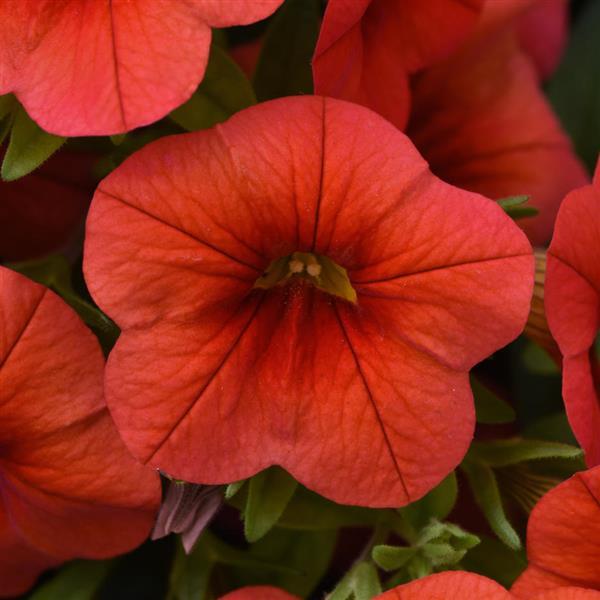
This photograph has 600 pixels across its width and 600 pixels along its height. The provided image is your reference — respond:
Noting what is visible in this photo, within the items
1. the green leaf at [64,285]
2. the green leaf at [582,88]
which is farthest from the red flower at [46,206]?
the green leaf at [582,88]

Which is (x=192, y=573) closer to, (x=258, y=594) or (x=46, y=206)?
(x=258, y=594)

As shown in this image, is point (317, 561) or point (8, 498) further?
point (317, 561)

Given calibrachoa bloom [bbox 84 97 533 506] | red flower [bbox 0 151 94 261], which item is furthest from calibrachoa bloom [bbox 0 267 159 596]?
red flower [bbox 0 151 94 261]

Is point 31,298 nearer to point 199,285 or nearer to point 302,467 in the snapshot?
point 199,285

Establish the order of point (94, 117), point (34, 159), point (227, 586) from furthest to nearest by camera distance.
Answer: point (227, 586), point (34, 159), point (94, 117)

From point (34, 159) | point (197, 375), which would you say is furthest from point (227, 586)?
point (34, 159)

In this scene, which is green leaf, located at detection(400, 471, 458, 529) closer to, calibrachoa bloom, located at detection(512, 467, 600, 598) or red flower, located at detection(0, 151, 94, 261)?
calibrachoa bloom, located at detection(512, 467, 600, 598)

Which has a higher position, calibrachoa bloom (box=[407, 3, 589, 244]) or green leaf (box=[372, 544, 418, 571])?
calibrachoa bloom (box=[407, 3, 589, 244])

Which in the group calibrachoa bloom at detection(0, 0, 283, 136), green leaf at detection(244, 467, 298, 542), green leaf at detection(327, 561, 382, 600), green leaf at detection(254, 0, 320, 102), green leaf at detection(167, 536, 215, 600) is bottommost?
green leaf at detection(167, 536, 215, 600)

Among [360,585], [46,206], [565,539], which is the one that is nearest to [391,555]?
[360,585]
